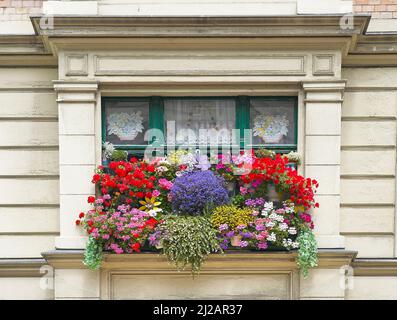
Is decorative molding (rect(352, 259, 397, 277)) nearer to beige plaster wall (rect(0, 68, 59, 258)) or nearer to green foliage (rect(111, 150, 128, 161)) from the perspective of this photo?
green foliage (rect(111, 150, 128, 161))

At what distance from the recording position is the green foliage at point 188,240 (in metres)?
7.05

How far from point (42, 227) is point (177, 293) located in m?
2.51

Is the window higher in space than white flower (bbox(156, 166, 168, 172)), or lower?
higher

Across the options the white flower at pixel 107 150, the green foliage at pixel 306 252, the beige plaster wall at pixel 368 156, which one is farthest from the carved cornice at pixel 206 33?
the green foliage at pixel 306 252

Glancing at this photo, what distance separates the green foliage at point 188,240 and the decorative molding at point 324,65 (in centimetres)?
287

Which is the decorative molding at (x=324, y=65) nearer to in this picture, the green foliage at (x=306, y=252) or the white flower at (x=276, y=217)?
the white flower at (x=276, y=217)

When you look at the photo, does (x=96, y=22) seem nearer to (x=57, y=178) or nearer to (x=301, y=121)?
(x=57, y=178)

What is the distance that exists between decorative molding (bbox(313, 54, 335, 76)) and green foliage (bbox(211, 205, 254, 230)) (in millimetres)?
2392

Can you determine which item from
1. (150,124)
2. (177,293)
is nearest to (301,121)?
(150,124)

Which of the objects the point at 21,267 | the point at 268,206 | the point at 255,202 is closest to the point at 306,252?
the point at 268,206

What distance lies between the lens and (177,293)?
25.2ft

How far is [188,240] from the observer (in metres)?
7.03

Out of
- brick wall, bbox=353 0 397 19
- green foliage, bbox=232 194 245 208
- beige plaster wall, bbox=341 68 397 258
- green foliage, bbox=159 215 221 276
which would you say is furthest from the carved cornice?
green foliage, bbox=159 215 221 276

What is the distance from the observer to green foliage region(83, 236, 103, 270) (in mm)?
7246
